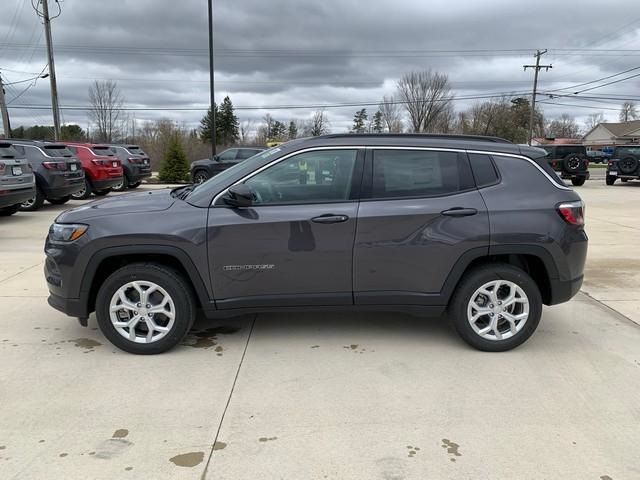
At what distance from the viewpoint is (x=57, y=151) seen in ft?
41.0

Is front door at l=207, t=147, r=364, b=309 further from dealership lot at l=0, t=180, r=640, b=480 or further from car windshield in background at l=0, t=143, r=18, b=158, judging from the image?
car windshield in background at l=0, t=143, r=18, b=158

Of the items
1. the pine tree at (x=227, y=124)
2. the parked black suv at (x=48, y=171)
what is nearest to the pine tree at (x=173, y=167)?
the parked black suv at (x=48, y=171)

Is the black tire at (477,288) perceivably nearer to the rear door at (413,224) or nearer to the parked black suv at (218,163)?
the rear door at (413,224)

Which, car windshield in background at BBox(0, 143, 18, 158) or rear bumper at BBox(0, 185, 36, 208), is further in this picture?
car windshield in background at BBox(0, 143, 18, 158)

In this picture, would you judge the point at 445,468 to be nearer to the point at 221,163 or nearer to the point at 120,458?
the point at 120,458

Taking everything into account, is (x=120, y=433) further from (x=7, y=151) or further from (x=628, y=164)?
(x=628, y=164)

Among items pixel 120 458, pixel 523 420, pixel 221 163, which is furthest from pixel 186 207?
pixel 221 163

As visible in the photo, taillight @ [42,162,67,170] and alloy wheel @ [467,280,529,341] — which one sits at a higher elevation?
taillight @ [42,162,67,170]

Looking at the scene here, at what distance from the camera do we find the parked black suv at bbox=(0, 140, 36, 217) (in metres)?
9.77

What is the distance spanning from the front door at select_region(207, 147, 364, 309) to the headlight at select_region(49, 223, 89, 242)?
3.21ft

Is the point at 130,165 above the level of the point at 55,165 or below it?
below

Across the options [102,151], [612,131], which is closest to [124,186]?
[102,151]

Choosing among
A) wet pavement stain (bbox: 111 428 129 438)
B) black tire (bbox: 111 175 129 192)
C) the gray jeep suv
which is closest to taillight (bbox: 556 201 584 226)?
the gray jeep suv

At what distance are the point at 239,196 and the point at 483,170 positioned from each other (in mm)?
1906
